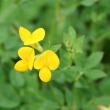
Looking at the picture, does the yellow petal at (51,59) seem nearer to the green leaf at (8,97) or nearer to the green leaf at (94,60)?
the green leaf at (94,60)

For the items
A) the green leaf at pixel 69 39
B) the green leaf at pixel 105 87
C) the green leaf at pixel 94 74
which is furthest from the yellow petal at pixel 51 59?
the green leaf at pixel 105 87

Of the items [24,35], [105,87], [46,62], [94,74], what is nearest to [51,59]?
[46,62]

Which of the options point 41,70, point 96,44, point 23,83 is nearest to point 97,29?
point 96,44

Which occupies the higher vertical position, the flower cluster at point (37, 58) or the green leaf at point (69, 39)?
the green leaf at point (69, 39)

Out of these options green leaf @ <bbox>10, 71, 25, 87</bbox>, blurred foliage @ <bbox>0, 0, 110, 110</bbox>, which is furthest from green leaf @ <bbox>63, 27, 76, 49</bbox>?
green leaf @ <bbox>10, 71, 25, 87</bbox>

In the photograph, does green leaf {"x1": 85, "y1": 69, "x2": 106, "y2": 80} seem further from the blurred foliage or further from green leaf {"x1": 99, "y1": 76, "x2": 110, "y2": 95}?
green leaf {"x1": 99, "y1": 76, "x2": 110, "y2": 95}

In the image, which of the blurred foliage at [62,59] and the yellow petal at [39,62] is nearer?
the yellow petal at [39,62]
